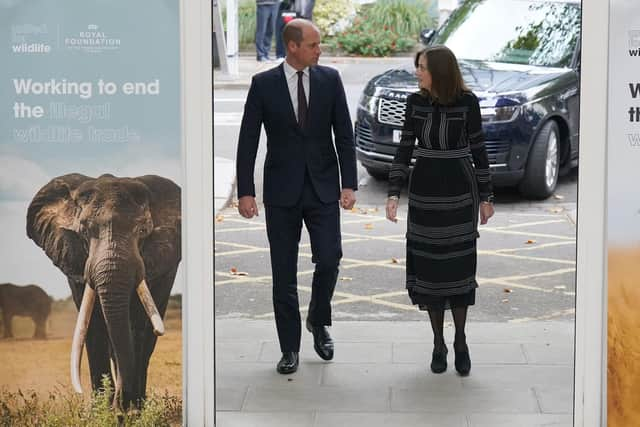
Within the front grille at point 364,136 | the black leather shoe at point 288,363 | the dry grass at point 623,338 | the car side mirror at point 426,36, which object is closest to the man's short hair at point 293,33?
the black leather shoe at point 288,363

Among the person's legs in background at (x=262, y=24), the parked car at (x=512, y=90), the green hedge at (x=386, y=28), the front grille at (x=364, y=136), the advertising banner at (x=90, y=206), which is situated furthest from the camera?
the green hedge at (x=386, y=28)

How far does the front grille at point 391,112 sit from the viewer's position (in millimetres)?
12570

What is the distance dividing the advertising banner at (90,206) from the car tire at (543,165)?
7872mm

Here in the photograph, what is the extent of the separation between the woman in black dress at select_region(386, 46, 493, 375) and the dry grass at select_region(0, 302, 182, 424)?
5.93 feet

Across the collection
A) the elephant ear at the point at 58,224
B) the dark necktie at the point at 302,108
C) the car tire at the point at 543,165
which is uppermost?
the dark necktie at the point at 302,108

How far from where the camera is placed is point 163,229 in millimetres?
5477

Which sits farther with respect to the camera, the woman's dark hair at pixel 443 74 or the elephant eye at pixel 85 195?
the woman's dark hair at pixel 443 74

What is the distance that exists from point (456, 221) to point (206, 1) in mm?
2229

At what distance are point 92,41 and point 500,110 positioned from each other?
7647mm

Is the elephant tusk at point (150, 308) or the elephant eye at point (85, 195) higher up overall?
the elephant eye at point (85, 195)

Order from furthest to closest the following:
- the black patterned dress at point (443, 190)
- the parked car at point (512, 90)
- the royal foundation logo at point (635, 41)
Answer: the parked car at point (512, 90)
the black patterned dress at point (443, 190)
the royal foundation logo at point (635, 41)

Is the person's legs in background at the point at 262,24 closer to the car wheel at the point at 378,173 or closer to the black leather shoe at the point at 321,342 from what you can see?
the car wheel at the point at 378,173

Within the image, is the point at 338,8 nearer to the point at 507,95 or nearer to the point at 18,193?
the point at 507,95

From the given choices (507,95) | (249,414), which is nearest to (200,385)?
(249,414)
